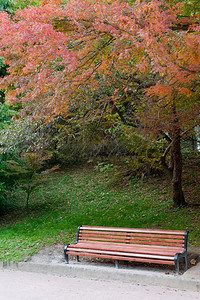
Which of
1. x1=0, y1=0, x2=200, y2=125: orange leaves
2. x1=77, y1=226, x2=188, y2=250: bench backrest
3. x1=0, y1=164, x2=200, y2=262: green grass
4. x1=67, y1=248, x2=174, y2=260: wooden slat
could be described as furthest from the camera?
x1=0, y1=164, x2=200, y2=262: green grass

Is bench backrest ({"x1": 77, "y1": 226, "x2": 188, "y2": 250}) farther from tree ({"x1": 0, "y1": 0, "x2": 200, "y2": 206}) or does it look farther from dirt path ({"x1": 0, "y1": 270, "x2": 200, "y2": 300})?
tree ({"x1": 0, "y1": 0, "x2": 200, "y2": 206})

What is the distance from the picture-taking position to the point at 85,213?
40.4ft

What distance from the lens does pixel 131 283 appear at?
579cm

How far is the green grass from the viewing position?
9.23m

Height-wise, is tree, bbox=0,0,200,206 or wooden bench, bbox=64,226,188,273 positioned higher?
tree, bbox=0,0,200,206

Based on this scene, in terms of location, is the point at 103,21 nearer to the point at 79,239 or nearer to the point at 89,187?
the point at 79,239

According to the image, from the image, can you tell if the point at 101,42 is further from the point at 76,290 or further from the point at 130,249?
the point at 76,290

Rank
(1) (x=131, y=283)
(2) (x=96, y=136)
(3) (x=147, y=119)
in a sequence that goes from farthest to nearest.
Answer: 1. (2) (x=96, y=136)
2. (3) (x=147, y=119)
3. (1) (x=131, y=283)

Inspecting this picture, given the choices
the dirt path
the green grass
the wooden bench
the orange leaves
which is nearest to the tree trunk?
the green grass

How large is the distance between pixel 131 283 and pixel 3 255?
155 inches

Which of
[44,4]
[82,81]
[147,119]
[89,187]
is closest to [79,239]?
[147,119]

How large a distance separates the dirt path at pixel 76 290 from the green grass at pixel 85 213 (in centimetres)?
163

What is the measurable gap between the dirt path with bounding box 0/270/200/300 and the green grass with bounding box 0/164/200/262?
163 cm

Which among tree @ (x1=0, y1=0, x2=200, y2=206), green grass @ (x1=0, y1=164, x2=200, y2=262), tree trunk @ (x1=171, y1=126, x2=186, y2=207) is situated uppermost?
tree @ (x1=0, y1=0, x2=200, y2=206)
